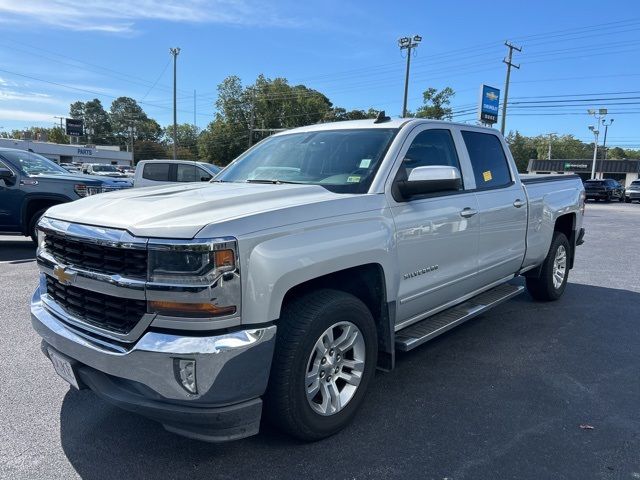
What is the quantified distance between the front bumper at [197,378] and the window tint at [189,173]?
42.3 feet

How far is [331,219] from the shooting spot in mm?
2928

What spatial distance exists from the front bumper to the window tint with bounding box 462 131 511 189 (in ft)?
9.41

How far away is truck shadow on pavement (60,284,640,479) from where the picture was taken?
9.06 feet

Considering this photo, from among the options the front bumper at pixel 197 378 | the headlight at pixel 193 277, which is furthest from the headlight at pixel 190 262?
the front bumper at pixel 197 378

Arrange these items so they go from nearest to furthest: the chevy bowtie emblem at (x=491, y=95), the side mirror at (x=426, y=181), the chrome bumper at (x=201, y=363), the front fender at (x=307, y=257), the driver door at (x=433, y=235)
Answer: the chrome bumper at (x=201, y=363) → the front fender at (x=307, y=257) → the side mirror at (x=426, y=181) → the driver door at (x=433, y=235) → the chevy bowtie emblem at (x=491, y=95)

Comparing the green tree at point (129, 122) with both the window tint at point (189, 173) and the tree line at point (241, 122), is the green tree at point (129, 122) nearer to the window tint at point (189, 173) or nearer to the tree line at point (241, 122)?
the tree line at point (241, 122)

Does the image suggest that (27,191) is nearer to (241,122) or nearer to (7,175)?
(7,175)

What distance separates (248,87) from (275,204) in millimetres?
83899

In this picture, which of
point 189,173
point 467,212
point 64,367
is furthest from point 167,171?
point 64,367

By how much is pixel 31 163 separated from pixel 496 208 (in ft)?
27.8

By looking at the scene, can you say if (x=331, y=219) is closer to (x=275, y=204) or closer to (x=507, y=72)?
(x=275, y=204)

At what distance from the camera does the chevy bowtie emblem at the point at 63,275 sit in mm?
2744

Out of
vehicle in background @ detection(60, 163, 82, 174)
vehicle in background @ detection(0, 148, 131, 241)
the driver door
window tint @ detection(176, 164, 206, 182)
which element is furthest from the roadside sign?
the driver door

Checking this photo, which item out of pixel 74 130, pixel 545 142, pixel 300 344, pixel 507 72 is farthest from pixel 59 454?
pixel 545 142
